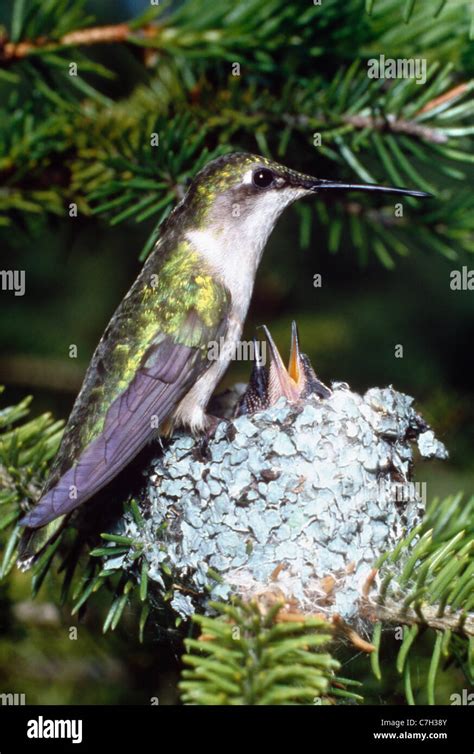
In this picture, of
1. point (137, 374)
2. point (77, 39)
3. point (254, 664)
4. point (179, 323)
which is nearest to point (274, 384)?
point (179, 323)

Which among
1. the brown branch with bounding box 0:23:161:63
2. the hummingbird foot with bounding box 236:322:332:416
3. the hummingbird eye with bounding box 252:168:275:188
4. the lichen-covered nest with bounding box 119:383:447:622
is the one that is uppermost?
the brown branch with bounding box 0:23:161:63

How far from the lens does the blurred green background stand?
2680 millimetres

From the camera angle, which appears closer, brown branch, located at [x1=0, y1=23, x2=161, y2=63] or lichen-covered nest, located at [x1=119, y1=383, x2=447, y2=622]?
lichen-covered nest, located at [x1=119, y1=383, x2=447, y2=622]

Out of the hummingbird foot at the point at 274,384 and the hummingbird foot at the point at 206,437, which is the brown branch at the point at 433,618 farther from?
the hummingbird foot at the point at 274,384

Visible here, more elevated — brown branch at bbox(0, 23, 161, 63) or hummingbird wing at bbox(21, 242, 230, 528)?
brown branch at bbox(0, 23, 161, 63)

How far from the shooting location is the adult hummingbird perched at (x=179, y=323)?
2.15m

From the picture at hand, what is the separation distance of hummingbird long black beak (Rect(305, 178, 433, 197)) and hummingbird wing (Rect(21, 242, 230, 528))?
45 centimetres

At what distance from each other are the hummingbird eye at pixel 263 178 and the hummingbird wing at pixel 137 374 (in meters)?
0.32

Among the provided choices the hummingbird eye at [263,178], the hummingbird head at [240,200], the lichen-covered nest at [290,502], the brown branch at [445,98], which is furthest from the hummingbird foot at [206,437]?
the brown branch at [445,98]

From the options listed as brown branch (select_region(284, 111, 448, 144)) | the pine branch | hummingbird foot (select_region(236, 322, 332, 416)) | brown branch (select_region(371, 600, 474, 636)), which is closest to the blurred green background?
brown branch (select_region(284, 111, 448, 144))

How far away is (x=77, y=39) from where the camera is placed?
2.46 m

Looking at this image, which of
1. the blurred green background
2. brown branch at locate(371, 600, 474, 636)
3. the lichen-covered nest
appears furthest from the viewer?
the blurred green background

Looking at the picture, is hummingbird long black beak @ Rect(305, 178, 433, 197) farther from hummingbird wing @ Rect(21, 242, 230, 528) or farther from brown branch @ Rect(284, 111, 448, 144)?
hummingbird wing @ Rect(21, 242, 230, 528)

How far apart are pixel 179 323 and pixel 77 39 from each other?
3.18 ft
